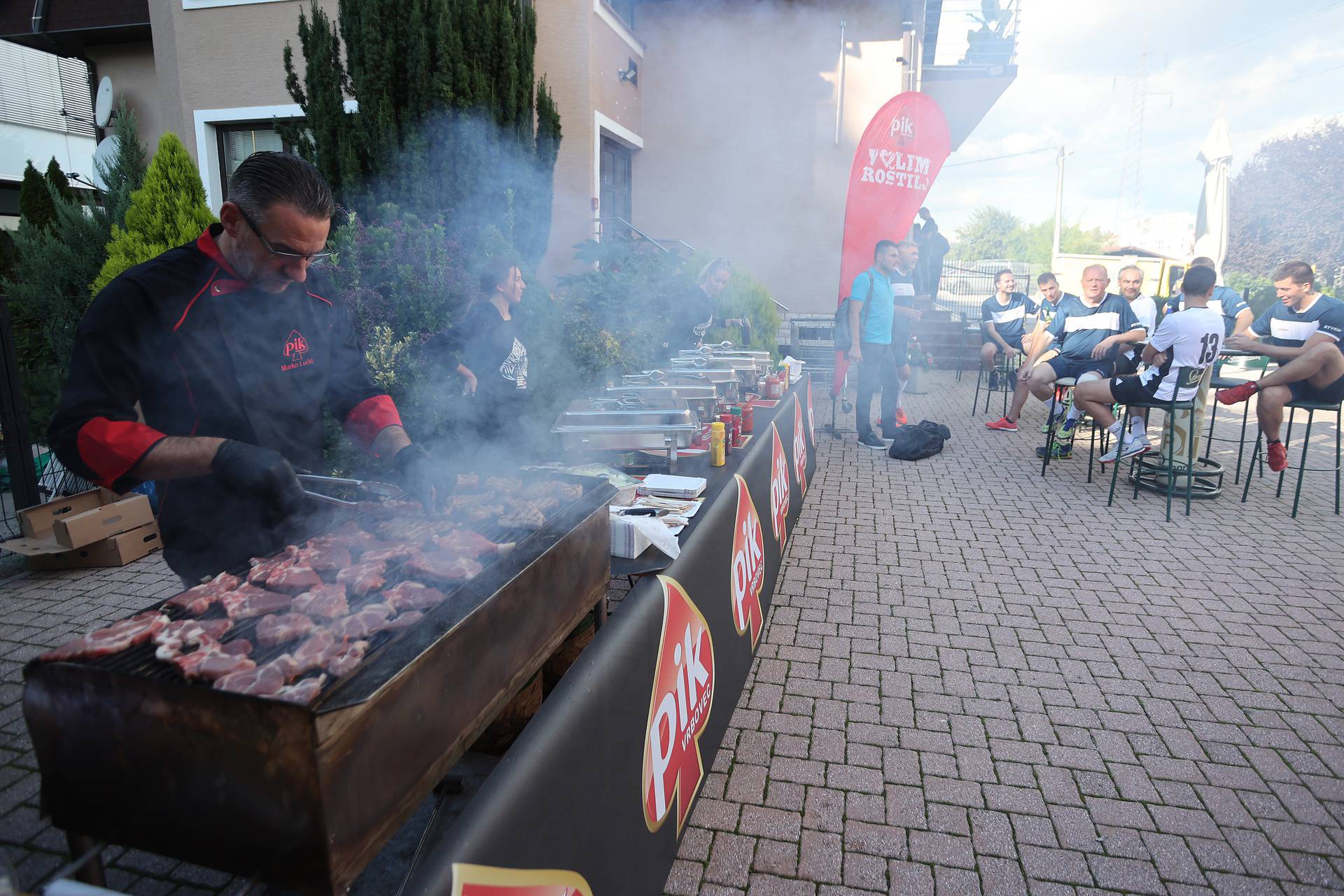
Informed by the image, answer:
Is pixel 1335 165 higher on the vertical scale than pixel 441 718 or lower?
higher

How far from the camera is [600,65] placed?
32.1ft

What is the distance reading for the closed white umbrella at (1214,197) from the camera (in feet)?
34.2

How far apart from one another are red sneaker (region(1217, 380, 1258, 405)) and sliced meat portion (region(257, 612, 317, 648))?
25.7 ft

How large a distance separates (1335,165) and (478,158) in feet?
90.8

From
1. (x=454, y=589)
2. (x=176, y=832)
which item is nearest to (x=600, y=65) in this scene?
(x=454, y=589)

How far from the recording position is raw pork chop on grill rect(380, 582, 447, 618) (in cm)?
173

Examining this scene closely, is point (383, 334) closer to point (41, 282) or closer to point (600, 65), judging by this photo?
point (41, 282)

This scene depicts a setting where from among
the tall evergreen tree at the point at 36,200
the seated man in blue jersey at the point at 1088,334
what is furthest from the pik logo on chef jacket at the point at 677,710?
the tall evergreen tree at the point at 36,200

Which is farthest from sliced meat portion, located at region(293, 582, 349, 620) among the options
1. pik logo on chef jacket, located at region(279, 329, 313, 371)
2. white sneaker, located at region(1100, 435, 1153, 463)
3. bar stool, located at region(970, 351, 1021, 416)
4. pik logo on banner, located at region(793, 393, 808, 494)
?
bar stool, located at region(970, 351, 1021, 416)

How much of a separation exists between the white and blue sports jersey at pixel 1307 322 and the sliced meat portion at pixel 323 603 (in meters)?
7.71

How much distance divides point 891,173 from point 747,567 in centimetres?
670

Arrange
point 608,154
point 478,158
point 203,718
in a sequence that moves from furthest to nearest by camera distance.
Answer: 1. point 608,154
2. point 478,158
3. point 203,718

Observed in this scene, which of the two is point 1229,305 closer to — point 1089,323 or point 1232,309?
point 1232,309

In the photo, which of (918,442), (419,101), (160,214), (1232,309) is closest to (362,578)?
(160,214)
